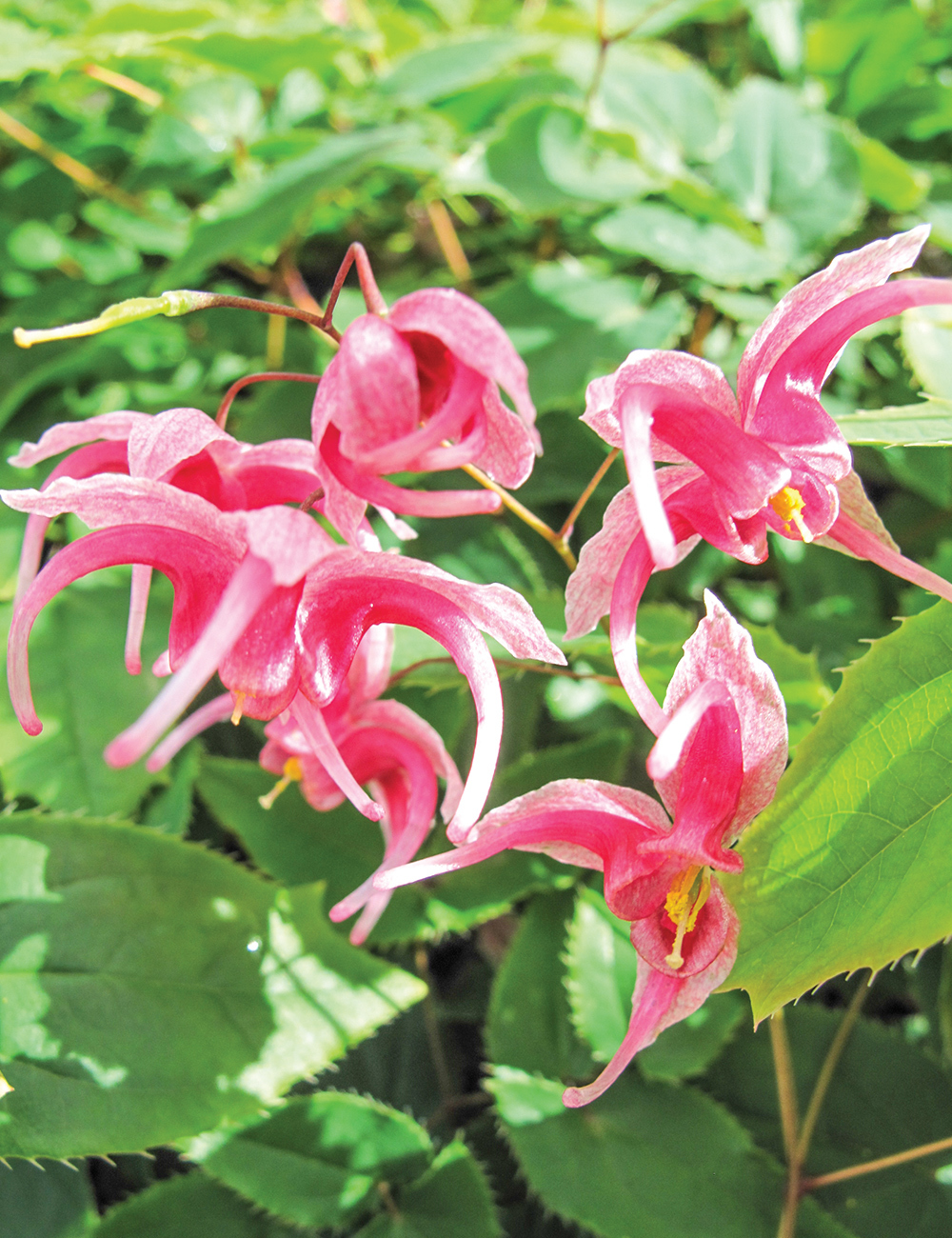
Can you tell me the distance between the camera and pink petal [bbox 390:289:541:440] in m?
0.39

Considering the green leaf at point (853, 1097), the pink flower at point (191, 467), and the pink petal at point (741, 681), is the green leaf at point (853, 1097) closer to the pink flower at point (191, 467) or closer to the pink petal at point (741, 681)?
the pink petal at point (741, 681)

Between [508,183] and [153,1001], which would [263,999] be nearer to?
[153,1001]

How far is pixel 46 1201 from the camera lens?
0.71 m

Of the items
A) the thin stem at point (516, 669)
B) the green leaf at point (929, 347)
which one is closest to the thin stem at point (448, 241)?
the green leaf at point (929, 347)

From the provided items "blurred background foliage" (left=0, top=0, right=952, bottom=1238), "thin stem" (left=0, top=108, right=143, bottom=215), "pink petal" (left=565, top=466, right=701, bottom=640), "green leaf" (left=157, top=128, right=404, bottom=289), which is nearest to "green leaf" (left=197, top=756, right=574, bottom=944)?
"blurred background foliage" (left=0, top=0, right=952, bottom=1238)

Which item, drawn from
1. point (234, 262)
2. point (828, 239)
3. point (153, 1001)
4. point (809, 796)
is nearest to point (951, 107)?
point (828, 239)

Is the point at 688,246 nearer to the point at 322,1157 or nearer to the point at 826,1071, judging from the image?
the point at 826,1071

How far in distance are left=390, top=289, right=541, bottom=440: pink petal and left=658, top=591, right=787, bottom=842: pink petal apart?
0.44ft

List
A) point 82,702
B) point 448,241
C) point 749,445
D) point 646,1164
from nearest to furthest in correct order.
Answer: point 749,445 → point 646,1164 → point 82,702 → point 448,241

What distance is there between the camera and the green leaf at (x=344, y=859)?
0.77 metres

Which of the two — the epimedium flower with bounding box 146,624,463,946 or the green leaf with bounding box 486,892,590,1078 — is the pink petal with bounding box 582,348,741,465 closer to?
the epimedium flower with bounding box 146,624,463,946

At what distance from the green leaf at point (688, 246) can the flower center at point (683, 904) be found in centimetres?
57

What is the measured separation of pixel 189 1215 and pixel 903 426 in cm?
73

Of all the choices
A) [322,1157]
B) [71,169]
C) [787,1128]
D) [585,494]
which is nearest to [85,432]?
[585,494]
